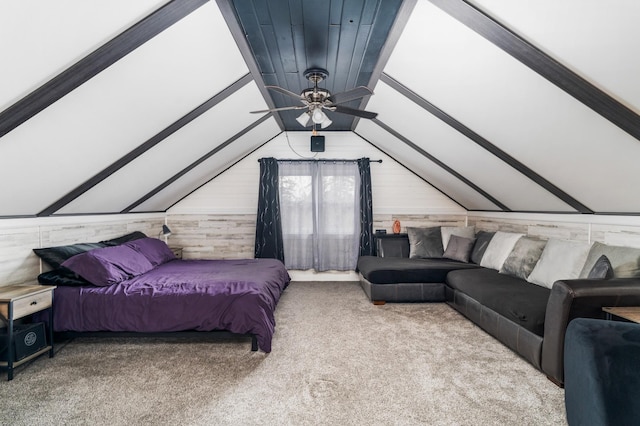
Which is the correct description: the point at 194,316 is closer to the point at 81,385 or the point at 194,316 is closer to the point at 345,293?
the point at 81,385

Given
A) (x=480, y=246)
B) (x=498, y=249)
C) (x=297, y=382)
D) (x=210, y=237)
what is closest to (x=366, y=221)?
(x=480, y=246)

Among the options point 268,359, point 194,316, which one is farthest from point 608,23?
point 194,316

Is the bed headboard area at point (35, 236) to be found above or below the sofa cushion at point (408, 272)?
above

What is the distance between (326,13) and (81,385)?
10.4ft

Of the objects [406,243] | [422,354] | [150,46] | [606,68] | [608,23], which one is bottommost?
[422,354]

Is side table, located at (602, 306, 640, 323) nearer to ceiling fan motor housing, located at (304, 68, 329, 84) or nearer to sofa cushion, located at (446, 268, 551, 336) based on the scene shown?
sofa cushion, located at (446, 268, 551, 336)

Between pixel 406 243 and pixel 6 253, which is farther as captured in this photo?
pixel 406 243

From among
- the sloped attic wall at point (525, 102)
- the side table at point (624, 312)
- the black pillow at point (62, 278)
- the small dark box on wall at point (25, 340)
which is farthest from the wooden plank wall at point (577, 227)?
the small dark box on wall at point (25, 340)

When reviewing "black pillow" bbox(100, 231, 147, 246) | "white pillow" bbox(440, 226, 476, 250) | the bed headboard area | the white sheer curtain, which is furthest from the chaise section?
the bed headboard area

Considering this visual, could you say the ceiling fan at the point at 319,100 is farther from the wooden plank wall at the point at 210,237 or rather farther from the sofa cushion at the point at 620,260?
the wooden plank wall at the point at 210,237

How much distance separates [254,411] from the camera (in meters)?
2.10

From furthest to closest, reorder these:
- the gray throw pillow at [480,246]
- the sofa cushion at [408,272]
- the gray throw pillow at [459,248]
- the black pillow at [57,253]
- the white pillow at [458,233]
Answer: the white pillow at [458,233] → the gray throw pillow at [459,248] → the gray throw pillow at [480,246] → the sofa cushion at [408,272] → the black pillow at [57,253]

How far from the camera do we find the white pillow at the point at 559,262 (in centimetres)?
303

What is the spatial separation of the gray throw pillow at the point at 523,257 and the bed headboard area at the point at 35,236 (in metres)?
4.83
